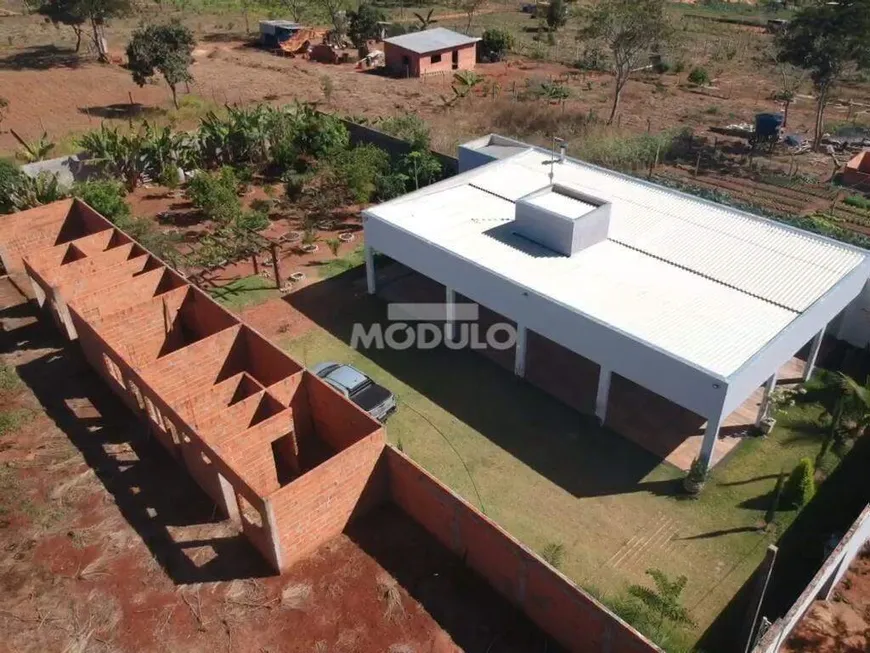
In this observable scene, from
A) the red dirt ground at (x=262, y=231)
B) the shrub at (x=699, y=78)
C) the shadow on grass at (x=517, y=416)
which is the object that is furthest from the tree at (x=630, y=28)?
the shadow on grass at (x=517, y=416)

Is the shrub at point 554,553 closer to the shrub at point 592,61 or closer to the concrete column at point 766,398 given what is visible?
the concrete column at point 766,398

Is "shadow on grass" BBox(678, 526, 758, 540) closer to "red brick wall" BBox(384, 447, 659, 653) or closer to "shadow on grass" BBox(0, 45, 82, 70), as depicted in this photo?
"red brick wall" BBox(384, 447, 659, 653)

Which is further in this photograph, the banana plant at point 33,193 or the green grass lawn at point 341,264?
the banana plant at point 33,193

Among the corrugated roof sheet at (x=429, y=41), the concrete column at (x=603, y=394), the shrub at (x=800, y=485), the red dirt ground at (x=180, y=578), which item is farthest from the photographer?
the corrugated roof sheet at (x=429, y=41)

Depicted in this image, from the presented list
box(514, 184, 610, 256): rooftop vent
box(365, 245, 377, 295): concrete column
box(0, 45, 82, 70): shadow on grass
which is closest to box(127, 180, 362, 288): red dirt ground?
box(365, 245, 377, 295): concrete column

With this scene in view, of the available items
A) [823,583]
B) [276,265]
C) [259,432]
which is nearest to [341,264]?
[276,265]

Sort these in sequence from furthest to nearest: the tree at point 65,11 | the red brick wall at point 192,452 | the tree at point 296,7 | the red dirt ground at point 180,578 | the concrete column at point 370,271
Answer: the tree at point 296,7, the tree at point 65,11, the concrete column at point 370,271, the red brick wall at point 192,452, the red dirt ground at point 180,578
